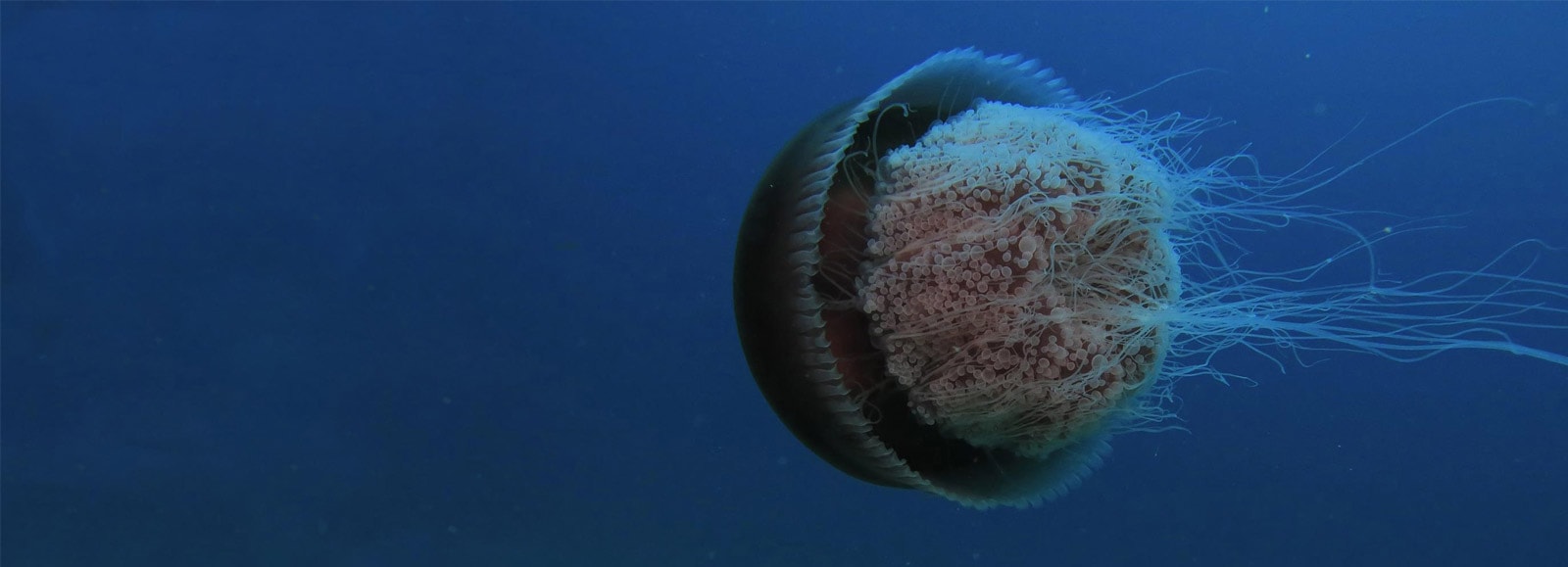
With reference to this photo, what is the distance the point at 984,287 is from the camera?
2164 millimetres

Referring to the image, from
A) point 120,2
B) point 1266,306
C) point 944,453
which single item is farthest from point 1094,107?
point 120,2

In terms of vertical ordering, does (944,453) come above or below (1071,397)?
below

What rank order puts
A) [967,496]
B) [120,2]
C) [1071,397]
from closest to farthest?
[1071,397] < [967,496] < [120,2]

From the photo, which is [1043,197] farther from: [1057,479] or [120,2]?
[120,2]

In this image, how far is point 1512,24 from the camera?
580 centimetres

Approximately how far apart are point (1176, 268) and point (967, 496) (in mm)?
919

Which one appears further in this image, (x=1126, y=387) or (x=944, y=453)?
(x=944, y=453)

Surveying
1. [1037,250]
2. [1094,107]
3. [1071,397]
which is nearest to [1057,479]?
[1071,397]

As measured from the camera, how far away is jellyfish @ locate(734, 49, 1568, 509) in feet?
7.27

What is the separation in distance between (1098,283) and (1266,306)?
0.61 metres

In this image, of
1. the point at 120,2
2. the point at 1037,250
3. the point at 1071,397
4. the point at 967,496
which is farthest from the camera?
the point at 120,2

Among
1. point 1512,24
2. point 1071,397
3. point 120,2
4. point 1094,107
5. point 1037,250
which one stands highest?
point 1512,24

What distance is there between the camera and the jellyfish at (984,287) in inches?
87.3

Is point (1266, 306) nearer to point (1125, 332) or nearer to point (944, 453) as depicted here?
point (1125, 332)
